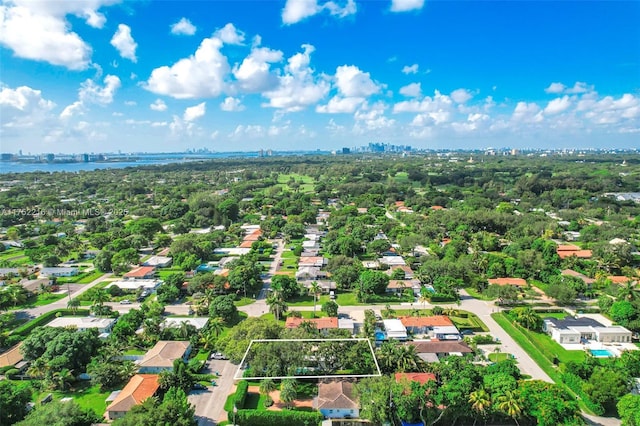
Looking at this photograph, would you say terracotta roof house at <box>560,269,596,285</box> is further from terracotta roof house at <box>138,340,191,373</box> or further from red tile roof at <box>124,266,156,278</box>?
red tile roof at <box>124,266,156,278</box>

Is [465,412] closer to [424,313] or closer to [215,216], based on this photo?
[424,313]

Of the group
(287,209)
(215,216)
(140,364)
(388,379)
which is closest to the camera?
(388,379)

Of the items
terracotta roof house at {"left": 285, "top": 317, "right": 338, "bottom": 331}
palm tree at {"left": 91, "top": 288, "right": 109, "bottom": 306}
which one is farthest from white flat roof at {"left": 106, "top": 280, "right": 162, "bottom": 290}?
terracotta roof house at {"left": 285, "top": 317, "right": 338, "bottom": 331}

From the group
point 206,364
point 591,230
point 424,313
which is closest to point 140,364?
point 206,364

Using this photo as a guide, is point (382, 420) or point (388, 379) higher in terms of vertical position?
point (388, 379)

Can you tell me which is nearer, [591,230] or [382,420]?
[382,420]

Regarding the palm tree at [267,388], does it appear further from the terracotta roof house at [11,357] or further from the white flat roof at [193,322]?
the terracotta roof house at [11,357]

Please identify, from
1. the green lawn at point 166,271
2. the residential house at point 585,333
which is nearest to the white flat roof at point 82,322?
the green lawn at point 166,271
